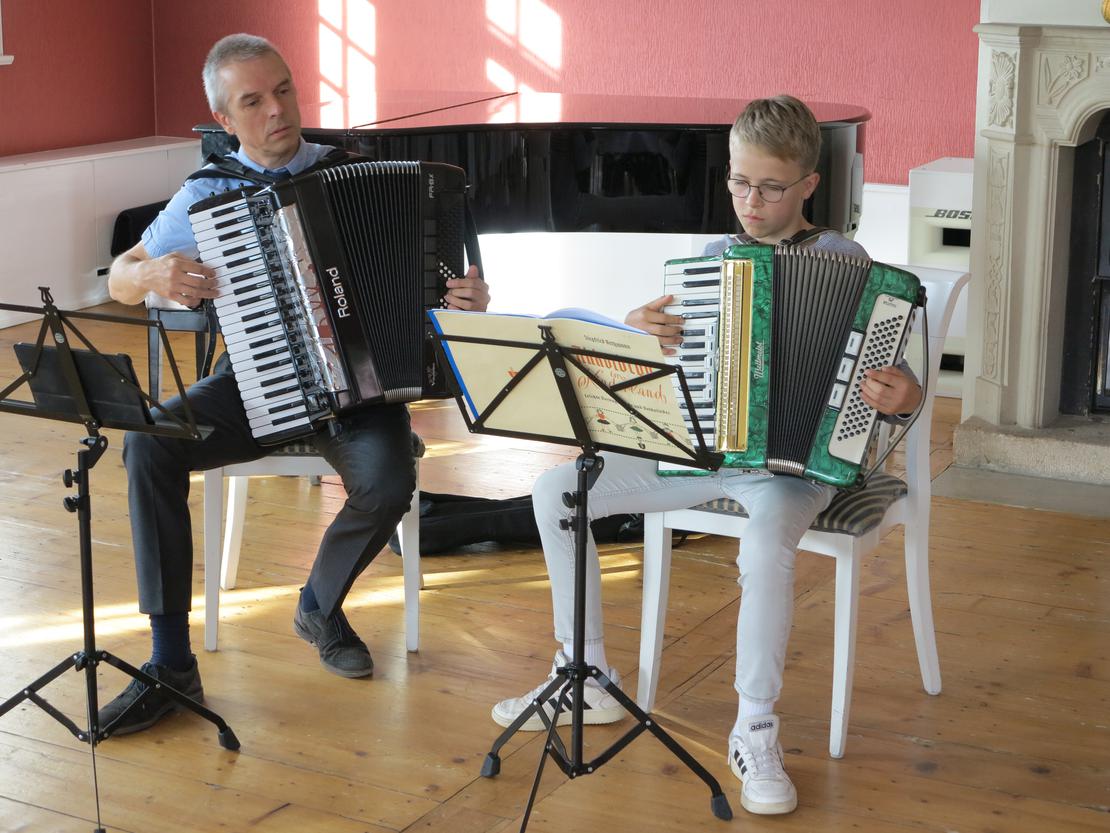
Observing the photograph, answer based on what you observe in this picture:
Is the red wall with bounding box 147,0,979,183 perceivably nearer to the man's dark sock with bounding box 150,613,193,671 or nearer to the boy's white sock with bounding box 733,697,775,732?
the boy's white sock with bounding box 733,697,775,732

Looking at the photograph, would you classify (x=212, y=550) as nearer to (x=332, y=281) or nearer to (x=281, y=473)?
(x=281, y=473)

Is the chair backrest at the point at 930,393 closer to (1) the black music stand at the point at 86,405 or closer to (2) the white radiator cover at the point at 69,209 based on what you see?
(1) the black music stand at the point at 86,405

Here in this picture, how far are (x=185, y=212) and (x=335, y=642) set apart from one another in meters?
0.89

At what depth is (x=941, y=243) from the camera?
16.0ft

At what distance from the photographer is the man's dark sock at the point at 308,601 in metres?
2.77

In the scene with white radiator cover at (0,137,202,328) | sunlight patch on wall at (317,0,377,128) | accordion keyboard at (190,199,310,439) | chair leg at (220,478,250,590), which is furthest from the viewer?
sunlight patch on wall at (317,0,377,128)

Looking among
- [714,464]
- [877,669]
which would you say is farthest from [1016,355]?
[714,464]

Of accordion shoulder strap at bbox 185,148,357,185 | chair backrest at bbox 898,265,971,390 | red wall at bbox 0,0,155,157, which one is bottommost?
chair backrest at bbox 898,265,971,390

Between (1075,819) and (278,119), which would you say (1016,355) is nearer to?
(1075,819)

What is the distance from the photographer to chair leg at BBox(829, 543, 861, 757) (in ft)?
7.84

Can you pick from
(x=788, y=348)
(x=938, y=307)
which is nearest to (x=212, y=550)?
(x=788, y=348)

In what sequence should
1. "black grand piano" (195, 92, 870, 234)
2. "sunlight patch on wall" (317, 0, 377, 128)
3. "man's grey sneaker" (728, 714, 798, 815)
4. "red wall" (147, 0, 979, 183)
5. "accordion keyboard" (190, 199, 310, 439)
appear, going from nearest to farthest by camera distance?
1. "man's grey sneaker" (728, 714, 798, 815)
2. "accordion keyboard" (190, 199, 310, 439)
3. "black grand piano" (195, 92, 870, 234)
4. "red wall" (147, 0, 979, 183)
5. "sunlight patch on wall" (317, 0, 377, 128)

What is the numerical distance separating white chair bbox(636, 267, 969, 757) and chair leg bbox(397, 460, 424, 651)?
1.68ft

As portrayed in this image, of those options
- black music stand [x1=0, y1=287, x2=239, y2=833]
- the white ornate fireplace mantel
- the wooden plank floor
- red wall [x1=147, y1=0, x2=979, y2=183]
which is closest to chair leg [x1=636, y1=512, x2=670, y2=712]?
the wooden plank floor
